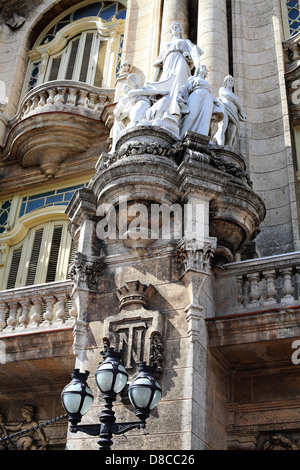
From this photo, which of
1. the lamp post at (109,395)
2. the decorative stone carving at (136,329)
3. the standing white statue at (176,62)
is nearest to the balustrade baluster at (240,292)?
the decorative stone carving at (136,329)

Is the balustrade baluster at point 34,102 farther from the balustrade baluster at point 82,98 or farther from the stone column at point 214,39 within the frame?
the stone column at point 214,39

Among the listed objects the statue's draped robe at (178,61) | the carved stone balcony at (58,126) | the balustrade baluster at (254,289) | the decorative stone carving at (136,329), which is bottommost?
Result: the decorative stone carving at (136,329)

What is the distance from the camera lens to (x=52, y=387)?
1126 centimetres

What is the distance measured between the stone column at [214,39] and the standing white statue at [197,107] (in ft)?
7.30

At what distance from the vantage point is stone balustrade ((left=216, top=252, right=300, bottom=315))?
9250 mm

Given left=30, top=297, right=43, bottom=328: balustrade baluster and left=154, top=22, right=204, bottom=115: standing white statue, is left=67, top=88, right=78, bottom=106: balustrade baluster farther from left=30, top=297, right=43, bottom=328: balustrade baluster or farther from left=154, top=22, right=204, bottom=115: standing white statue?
left=30, top=297, right=43, bottom=328: balustrade baluster

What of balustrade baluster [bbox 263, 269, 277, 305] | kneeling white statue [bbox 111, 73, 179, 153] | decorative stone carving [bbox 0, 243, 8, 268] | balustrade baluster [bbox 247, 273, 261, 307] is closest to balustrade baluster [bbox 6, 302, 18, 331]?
kneeling white statue [bbox 111, 73, 179, 153]

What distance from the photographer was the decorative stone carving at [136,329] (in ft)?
28.2

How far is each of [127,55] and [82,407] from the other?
39.5 ft

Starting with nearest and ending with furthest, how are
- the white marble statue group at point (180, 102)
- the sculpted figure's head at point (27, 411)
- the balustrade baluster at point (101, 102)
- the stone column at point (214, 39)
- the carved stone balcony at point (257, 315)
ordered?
the carved stone balcony at point (257, 315) → the white marble statue group at point (180, 102) → the sculpted figure's head at point (27, 411) → the stone column at point (214, 39) → the balustrade baluster at point (101, 102)

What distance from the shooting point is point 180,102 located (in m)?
11.1

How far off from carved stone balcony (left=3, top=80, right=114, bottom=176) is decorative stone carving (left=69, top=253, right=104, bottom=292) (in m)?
7.26

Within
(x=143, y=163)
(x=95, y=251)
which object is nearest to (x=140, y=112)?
(x=143, y=163)
